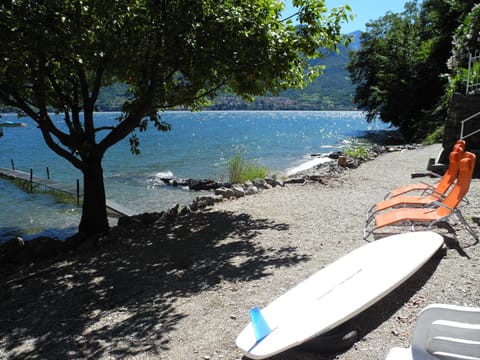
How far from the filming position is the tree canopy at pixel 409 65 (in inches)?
1057

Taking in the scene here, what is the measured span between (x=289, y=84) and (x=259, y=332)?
6.42 m

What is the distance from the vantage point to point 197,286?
5.24m

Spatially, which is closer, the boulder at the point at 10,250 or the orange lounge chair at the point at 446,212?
the orange lounge chair at the point at 446,212

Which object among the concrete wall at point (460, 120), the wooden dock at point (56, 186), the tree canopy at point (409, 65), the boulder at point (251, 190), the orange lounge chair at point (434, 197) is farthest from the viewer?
the tree canopy at point (409, 65)

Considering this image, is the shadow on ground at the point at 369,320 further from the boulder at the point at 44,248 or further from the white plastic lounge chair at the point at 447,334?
the boulder at the point at 44,248

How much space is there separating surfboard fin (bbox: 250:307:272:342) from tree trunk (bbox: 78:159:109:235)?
6431mm

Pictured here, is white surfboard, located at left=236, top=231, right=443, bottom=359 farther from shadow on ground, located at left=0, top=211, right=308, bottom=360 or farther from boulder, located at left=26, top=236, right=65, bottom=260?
boulder, located at left=26, top=236, right=65, bottom=260

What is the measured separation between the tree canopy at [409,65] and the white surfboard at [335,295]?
20.5 m

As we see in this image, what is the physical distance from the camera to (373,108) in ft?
129

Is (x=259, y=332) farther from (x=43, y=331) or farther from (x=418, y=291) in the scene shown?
(x=43, y=331)

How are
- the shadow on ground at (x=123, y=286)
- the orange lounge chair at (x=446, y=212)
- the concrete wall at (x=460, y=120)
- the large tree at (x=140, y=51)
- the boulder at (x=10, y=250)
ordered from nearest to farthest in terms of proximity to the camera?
1. the shadow on ground at (x=123, y=286)
2. the orange lounge chair at (x=446, y=212)
3. the large tree at (x=140, y=51)
4. the boulder at (x=10, y=250)
5. the concrete wall at (x=460, y=120)

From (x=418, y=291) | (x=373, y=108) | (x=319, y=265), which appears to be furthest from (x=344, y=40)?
(x=373, y=108)

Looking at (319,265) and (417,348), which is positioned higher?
(417,348)

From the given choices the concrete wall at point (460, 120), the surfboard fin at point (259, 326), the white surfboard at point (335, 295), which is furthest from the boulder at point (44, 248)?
the concrete wall at point (460, 120)
